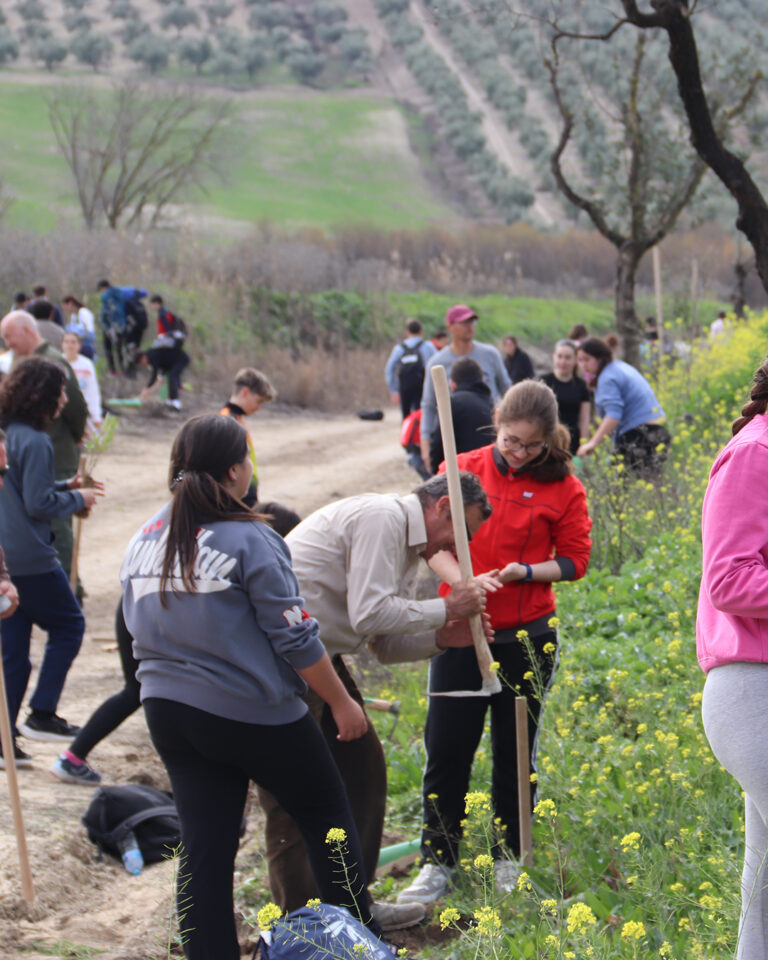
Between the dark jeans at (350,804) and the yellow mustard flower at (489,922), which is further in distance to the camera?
the dark jeans at (350,804)

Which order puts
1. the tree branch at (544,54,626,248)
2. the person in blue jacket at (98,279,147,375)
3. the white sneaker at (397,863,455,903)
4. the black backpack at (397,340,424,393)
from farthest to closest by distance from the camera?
the person in blue jacket at (98,279,147,375) → the tree branch at (544,54,626,248) → the black backpack at (397,340,424,393) → the white sneaker at (397,863,455,903)

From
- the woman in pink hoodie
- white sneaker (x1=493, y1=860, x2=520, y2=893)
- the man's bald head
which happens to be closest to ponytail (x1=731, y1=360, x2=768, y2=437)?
the woman in pink hoodie

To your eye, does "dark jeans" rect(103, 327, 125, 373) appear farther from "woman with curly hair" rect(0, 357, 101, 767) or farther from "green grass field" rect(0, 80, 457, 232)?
"green grass field" rect(0, 80, 457, 232)

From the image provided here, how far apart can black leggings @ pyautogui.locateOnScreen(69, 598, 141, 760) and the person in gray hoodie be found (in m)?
1.69

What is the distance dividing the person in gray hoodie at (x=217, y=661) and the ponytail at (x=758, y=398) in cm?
138

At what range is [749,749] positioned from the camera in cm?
266

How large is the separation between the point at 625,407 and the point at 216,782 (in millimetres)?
6447

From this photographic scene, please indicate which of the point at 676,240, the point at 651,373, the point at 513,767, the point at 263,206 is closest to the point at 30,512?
the point at 513,767

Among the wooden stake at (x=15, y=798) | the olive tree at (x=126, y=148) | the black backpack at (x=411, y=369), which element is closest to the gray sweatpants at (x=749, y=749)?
the wooden stake at (x=15, y=798)

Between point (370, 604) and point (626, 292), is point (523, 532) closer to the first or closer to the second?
point (370, 604)

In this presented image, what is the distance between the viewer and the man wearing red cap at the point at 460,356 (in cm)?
917

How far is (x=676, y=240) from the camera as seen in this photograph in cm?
4572

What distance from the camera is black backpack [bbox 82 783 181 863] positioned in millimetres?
5051

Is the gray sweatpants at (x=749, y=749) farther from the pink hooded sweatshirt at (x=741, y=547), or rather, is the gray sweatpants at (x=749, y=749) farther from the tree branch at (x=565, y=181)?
the tree branch at (x=565, y=181)
